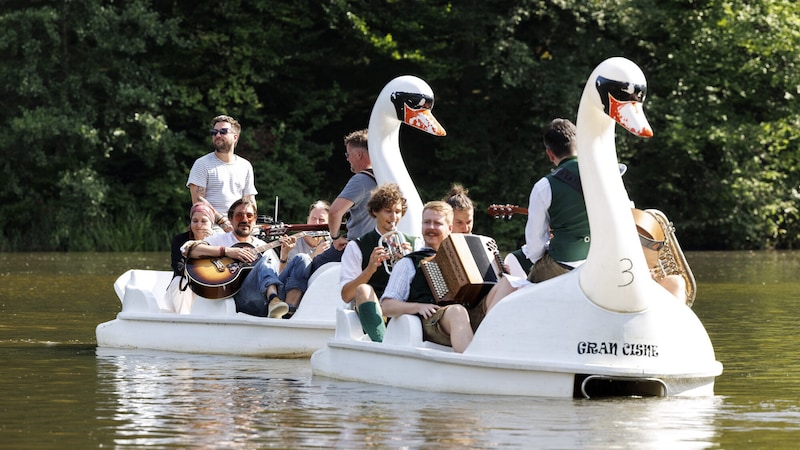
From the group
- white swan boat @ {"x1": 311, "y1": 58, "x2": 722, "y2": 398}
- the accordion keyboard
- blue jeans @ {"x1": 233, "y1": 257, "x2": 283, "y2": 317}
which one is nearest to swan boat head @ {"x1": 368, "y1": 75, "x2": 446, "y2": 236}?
blue jeans @ {"x1": 233, "y1": 257, "x2": 283, "y2": 317}

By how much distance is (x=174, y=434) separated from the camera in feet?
30.0

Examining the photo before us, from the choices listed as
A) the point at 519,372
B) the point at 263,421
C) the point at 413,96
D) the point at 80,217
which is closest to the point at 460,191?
the point at 413,96

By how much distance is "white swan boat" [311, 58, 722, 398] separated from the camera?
33.1 feet

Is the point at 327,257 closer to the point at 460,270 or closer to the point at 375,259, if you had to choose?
the point at 375,259

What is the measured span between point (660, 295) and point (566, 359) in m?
0.69

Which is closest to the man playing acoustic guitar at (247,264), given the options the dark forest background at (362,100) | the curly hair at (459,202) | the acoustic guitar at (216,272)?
the acoustic guitar at (216,272)

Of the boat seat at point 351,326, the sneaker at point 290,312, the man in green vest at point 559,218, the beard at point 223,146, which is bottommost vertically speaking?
the sneaker at point 290,312

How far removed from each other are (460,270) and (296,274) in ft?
11.5

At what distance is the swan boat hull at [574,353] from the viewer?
33.1 ft

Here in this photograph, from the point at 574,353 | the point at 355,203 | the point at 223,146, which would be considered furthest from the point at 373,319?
the point at 223,146

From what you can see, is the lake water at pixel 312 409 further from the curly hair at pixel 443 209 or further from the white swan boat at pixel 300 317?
the curly hair at pixel 443 209

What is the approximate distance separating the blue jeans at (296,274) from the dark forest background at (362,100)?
925 inches

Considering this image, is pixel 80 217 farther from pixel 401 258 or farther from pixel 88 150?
pixel 401 258

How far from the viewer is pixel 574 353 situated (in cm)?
1014
